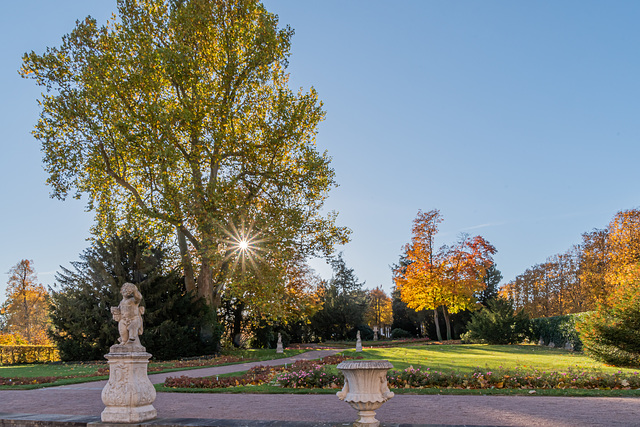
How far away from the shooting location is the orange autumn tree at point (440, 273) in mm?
31344

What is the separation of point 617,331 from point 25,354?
2684cm

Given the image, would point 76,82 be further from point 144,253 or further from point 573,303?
point 573,303

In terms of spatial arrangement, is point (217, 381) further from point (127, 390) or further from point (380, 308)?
point (380, 308)

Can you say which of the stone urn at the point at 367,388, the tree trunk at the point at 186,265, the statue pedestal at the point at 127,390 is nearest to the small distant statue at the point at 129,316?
the statue pedestal at the point at 127,390

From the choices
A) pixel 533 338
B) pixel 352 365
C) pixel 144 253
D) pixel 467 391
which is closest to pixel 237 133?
pixel 144 253

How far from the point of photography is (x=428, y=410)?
698 cm

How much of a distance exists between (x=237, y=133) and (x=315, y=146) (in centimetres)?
371

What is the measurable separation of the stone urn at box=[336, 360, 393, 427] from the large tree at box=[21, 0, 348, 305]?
13.4 metres

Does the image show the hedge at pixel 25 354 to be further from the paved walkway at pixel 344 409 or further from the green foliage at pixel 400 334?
the green foliage at pixel 400 334

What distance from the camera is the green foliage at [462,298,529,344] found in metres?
27.0

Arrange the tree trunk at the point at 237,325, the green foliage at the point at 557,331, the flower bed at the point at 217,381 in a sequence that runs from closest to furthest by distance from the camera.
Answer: the flower bed at the point at 217,381 < the green foliage at the point at 557,331 < the tree trunk at the point at 237,325

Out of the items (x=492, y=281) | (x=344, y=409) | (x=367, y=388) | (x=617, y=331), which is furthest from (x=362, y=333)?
(x=367, y=388)

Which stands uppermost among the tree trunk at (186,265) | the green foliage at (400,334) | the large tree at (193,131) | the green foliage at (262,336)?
the large tree at (193,131)

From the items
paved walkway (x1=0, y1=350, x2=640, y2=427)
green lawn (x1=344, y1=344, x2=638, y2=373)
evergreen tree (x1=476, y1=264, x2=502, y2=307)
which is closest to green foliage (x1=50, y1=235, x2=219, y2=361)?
green lawn (x1=344, y1=344, x2=638, y2=373)
